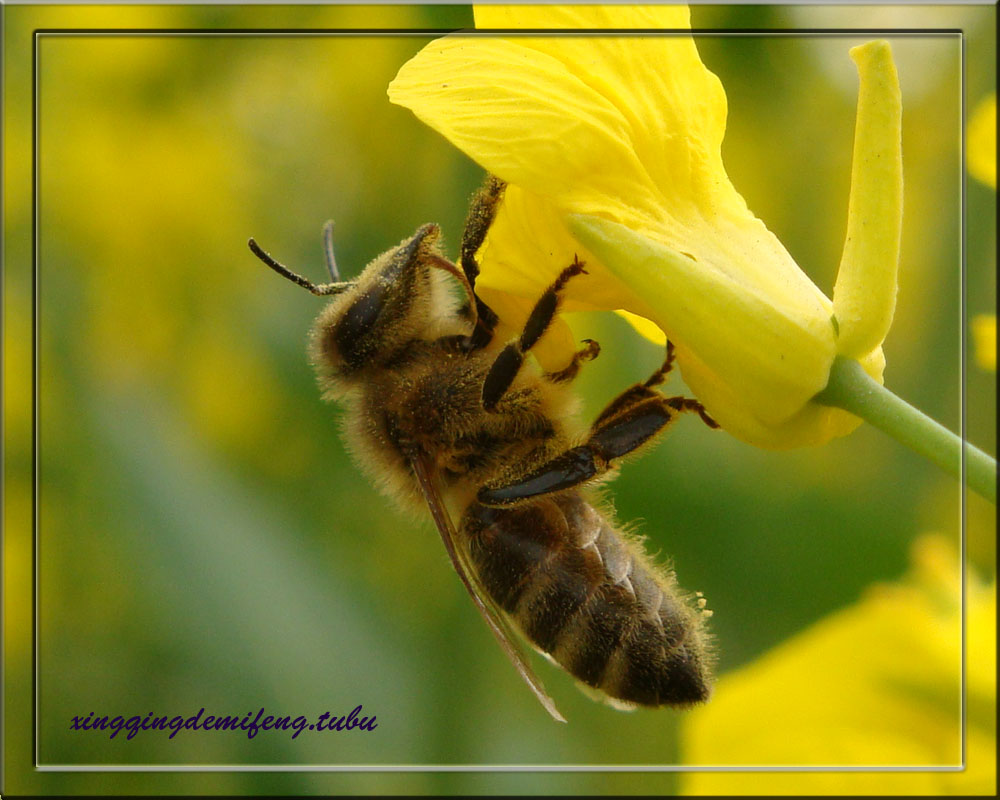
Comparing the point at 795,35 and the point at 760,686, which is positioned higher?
the point at 795,35

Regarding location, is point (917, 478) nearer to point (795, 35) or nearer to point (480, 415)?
point (795, 35)

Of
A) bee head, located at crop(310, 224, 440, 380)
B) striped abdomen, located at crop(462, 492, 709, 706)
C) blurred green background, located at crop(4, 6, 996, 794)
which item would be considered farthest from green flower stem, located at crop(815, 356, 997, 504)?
blurred green background, located at crop(4, 6, 996, 794)

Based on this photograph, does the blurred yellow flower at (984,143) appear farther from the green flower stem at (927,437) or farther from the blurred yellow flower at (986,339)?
the green flower stem at (927,437)

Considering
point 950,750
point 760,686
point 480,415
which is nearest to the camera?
point 480,415

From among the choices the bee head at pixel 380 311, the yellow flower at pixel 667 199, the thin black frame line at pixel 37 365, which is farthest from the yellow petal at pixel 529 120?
the thin black frame line at pixel 37 365

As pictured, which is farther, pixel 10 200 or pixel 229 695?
pixel 229 695

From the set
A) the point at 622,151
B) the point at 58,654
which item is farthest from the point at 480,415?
the point at 58,654

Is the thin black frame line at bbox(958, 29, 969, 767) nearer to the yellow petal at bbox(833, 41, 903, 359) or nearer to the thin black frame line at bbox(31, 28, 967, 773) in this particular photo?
the thin black frame line at bbox(31, 28, 967, 773)
